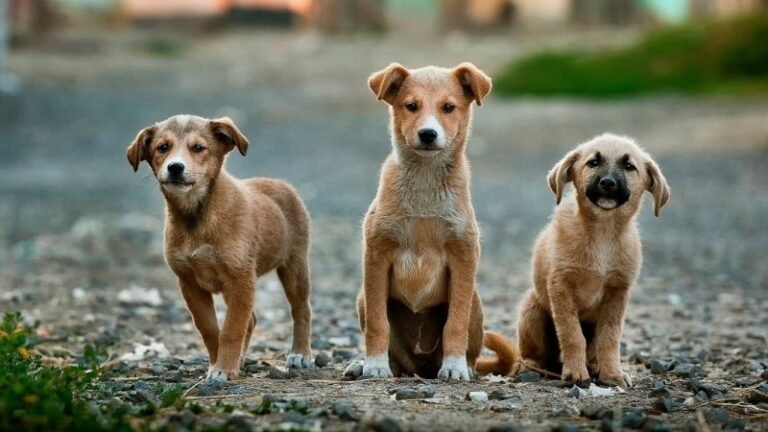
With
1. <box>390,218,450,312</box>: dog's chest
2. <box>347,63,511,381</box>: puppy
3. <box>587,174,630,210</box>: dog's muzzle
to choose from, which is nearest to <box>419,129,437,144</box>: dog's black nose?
<box>347,63,511,381</box>: puppy

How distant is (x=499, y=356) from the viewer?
7.52 metres

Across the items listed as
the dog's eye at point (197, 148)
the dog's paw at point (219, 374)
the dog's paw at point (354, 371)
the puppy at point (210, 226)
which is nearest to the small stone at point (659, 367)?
the dog's paw at point (354, 371)

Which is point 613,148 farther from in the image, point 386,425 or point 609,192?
point 386,425

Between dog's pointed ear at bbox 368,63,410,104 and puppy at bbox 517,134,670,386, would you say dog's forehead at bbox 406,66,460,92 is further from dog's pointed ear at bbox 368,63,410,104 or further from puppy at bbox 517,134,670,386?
puppy at bbox 517,134,670,386

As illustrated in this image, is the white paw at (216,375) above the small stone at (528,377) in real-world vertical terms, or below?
below

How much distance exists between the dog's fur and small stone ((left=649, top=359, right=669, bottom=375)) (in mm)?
558

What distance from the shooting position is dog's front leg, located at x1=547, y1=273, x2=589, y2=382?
6.71 meters

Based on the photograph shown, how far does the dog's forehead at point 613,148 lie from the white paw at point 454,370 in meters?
1.30

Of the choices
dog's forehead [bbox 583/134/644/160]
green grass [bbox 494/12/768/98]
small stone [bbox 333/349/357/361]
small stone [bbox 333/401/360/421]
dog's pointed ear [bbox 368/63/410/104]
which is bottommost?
small stone [bbox 333/349/357/361]

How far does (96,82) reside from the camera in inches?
1147

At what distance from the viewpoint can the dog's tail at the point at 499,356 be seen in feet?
24.5

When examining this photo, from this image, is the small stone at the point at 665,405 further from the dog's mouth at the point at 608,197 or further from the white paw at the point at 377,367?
the white paw at the point at 377,367

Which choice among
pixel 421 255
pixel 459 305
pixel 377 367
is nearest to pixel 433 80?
pixel 421 255

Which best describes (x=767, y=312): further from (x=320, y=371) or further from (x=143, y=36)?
(x=143, y=36)
